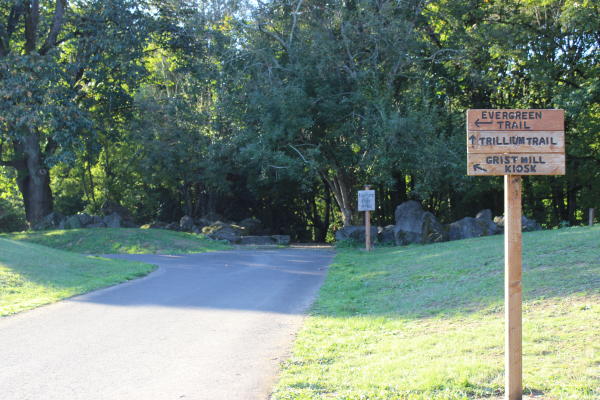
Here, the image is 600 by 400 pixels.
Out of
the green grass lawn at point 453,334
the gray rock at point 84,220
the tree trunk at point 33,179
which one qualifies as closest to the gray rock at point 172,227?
the gray rock at point 84,220

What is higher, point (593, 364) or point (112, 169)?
point (112, 169)

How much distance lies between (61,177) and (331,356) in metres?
33.7

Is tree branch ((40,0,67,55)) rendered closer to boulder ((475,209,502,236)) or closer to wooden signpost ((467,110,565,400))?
boulder ((475,209,502,236))

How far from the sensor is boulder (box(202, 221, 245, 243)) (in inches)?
1119

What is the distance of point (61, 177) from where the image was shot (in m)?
36.7

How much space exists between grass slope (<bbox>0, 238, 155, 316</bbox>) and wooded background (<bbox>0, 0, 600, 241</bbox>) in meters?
7.60

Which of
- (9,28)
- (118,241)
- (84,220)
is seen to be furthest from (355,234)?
(9,28)

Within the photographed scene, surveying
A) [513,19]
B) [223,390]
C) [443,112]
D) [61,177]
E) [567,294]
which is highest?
[513,19]

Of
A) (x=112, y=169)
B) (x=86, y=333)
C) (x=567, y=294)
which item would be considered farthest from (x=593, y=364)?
(x=112, y=169)

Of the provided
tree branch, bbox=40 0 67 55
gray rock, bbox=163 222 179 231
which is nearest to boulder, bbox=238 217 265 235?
gray rock, bbox=163 222 179 231

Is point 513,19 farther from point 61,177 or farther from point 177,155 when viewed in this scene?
point 61,177

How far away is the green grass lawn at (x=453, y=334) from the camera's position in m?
5.62

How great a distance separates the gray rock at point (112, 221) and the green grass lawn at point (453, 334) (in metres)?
20.7

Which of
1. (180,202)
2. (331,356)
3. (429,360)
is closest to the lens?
(429,360)
